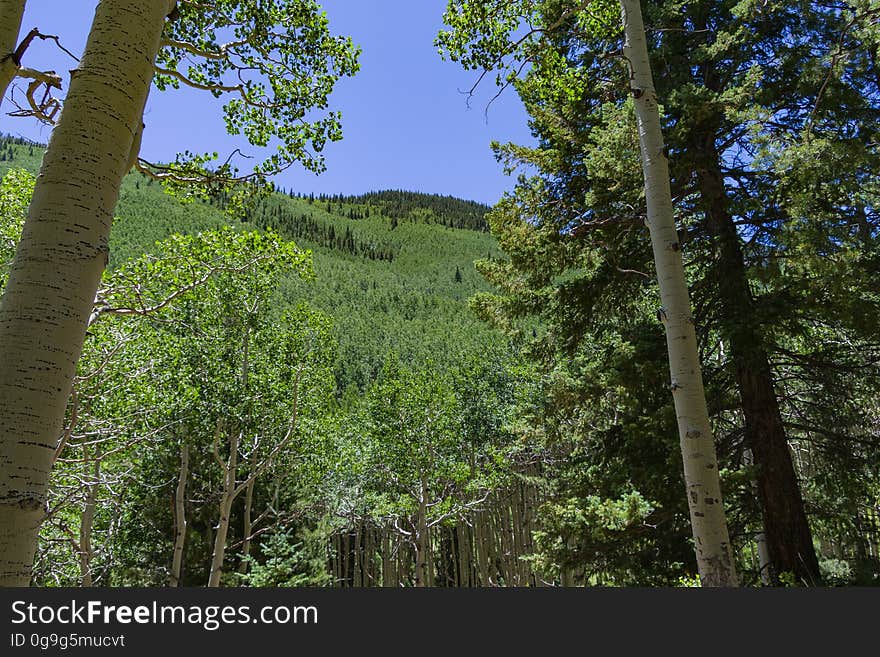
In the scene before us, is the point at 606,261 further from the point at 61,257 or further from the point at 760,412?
the point at 61,257

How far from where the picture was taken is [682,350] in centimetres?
356

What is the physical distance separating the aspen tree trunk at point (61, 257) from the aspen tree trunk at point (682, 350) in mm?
3235

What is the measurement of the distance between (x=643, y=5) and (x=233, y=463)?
12193 mm

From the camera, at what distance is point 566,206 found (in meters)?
7.54

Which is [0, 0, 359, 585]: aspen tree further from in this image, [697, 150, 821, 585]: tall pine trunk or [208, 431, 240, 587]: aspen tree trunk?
[208, 431, 240, 587]: aspen tree trunk

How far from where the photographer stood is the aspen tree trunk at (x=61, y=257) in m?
1.44

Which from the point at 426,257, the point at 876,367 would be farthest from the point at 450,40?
the point at 426,257

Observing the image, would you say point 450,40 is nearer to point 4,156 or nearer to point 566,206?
point 566,206

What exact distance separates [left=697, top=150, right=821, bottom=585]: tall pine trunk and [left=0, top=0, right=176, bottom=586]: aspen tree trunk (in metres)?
5.78

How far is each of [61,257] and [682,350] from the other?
342 cm

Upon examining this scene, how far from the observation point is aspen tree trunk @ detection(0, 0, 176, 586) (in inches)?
56.9

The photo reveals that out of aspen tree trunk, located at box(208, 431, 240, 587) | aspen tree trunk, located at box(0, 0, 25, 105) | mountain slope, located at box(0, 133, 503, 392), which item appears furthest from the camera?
mountain slope, located at box(0, 133, 503, 392)

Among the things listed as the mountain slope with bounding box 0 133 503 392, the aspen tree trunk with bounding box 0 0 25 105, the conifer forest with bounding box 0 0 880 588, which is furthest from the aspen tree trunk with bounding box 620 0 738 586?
the mountain slope with bounding box 0 133 503 392

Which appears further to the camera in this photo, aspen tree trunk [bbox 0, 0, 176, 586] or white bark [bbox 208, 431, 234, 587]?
white bark [bbox 208, 431, 234, 587]
